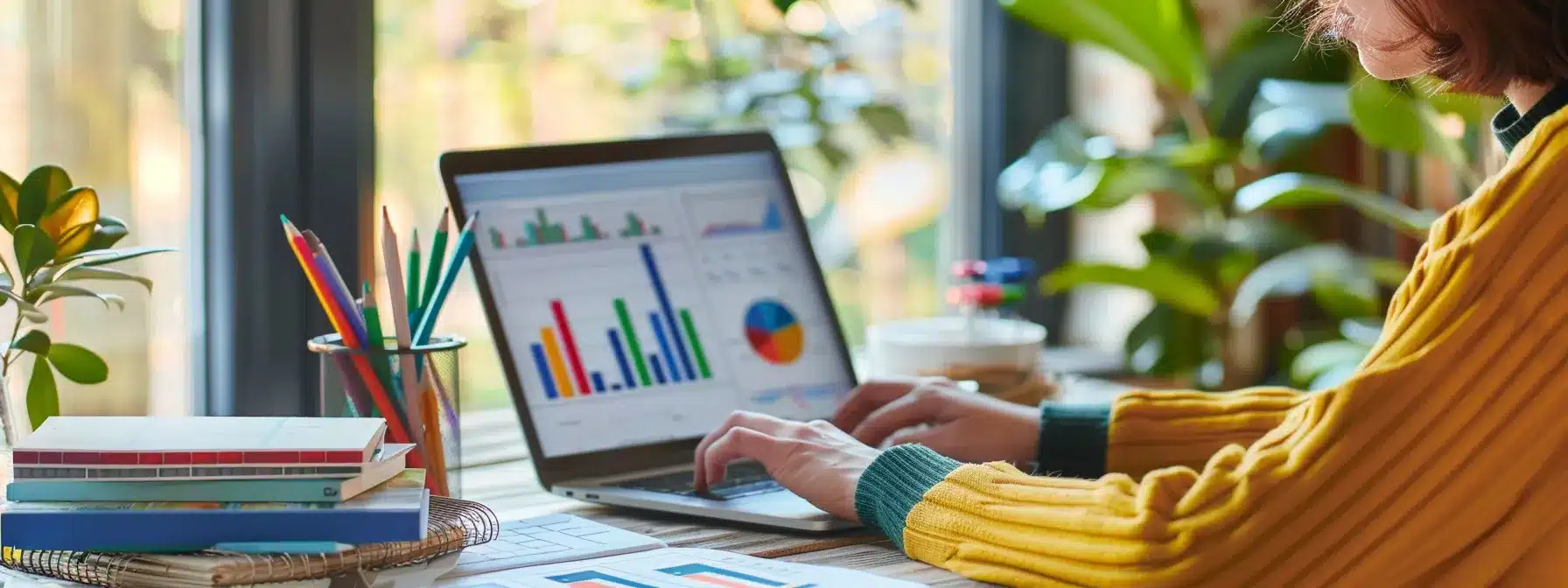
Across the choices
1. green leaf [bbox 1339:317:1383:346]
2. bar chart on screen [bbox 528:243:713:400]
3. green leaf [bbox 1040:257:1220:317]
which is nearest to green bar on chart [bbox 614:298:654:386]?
bar chart on screen [bbox 528:243:713:400]

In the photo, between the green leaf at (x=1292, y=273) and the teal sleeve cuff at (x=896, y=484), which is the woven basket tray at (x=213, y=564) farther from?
the green leaf at (x=1292, y=273)

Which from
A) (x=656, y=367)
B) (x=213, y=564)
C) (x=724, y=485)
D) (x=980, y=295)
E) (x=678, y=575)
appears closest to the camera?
(x=213, y=564)

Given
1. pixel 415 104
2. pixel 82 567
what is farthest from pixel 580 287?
pixel 82 567

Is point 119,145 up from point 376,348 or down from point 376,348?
up

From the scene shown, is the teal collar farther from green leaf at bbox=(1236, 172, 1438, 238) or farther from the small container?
green leaf at bbox=(1236, 172, 1438, 238)

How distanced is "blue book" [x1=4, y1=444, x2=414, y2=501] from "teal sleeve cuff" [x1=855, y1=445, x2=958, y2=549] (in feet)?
1.08

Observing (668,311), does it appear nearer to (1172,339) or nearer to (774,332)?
(774,332)

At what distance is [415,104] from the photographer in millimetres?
1451

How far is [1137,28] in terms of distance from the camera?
5.74 ft

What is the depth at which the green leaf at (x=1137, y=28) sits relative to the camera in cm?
174

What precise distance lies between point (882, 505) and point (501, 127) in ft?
2.40

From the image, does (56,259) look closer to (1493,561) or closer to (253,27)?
(253,27)

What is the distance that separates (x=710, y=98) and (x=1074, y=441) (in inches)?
27.6

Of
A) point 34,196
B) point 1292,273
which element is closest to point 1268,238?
point 1292,273
